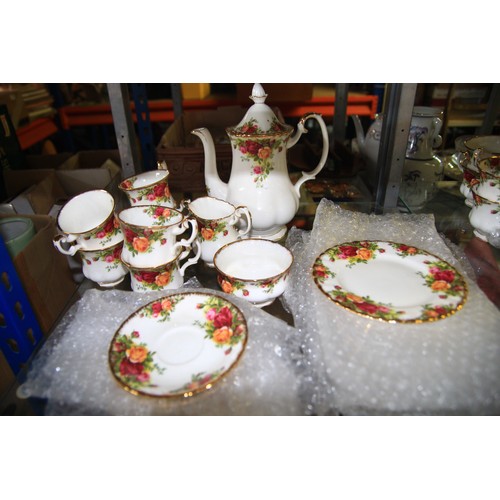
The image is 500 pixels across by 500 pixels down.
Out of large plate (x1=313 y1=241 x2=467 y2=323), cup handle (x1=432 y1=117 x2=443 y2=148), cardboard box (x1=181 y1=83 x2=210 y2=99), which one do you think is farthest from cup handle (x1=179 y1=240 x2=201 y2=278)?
cardboard box (x1=181 y1=83 x2=210 y2=99)

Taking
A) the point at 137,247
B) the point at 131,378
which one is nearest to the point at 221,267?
the point at 137,247

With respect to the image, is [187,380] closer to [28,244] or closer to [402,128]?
[28,244]

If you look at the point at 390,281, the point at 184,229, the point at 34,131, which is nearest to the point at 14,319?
the point at 184,229

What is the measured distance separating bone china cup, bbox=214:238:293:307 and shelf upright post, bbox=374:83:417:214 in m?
0.35

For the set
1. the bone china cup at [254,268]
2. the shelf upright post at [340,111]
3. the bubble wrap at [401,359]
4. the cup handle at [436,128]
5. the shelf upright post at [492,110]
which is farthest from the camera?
the shelf upright post at [340,111]

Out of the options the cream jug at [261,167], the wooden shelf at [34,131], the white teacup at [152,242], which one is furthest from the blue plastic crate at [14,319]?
the wooden shelf at [34,131]

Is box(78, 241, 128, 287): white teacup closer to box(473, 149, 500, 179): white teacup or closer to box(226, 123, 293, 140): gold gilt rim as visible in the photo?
box(226, 123, 293, 140): gold gilt rim

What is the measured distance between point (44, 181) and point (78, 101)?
125 centimetres

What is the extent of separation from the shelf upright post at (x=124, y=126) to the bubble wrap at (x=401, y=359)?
49 centimetres

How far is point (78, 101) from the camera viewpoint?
84.7 inches

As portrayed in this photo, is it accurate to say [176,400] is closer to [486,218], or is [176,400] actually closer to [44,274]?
[44,274]

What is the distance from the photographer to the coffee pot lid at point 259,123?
75 centimetres

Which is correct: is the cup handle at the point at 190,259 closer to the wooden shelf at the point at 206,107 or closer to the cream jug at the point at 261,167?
the cream jug at the point at 261,167

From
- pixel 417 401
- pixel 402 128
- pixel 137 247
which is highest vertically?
pixel 402 128
